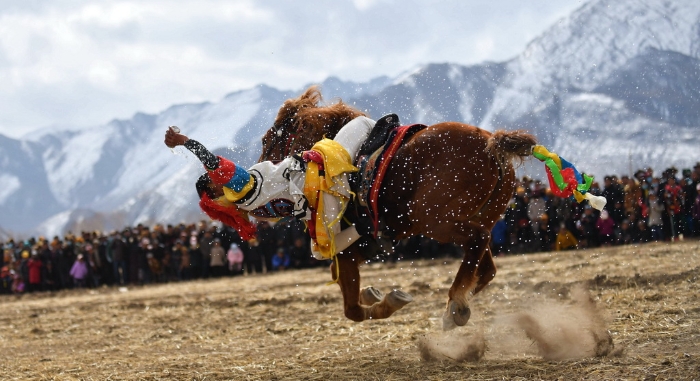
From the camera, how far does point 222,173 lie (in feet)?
15.4

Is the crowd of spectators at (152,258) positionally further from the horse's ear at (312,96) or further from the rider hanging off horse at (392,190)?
the rider hanging off horse at (392,190)

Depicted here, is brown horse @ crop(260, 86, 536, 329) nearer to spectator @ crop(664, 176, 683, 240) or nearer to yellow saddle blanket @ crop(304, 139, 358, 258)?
yellow saddle blanket @ crop(304, 139, 358, 258)

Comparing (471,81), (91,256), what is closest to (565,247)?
(471,81)

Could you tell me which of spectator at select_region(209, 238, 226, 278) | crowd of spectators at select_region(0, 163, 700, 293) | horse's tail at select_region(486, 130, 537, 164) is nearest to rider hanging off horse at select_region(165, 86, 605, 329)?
horse's tail at select_region(486, 130, 537, 164)

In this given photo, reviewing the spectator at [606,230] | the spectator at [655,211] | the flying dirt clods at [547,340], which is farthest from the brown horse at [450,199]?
the spectator at [606,230]

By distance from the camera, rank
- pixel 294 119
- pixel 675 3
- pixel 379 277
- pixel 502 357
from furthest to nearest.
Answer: pixel 379 277
pixel 675 3
pixel 294 119
pixel 502 357

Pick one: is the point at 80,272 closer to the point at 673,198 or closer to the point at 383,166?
the point at 673,198

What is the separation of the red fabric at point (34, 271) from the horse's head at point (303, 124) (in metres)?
14.4

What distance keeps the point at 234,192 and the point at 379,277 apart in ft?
25.8

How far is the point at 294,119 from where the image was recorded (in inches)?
217

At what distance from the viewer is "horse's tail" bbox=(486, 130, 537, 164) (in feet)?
14.5

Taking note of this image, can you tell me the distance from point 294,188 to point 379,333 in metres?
1.77

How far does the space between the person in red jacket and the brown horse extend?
15213 mm

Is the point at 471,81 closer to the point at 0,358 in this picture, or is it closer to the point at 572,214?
the point at 572,214
